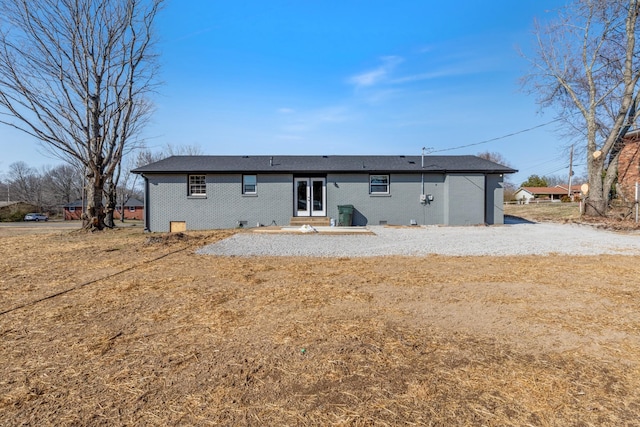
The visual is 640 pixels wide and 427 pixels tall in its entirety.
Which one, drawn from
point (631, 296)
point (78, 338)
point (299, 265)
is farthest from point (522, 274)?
point (78, 338)

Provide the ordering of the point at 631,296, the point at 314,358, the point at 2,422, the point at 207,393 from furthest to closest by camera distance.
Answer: the point at 631,296, the point at 314,358, the point at 207,393, the point at 2,422

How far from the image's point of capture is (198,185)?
50.2ft

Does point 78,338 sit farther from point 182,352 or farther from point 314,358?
point 314,358

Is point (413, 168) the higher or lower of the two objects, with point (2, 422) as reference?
higher

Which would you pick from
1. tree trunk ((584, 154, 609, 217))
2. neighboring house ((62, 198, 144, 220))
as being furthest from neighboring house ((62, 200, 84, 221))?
tree trunk ((584, 154, 609, 217))

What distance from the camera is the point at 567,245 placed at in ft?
28.3

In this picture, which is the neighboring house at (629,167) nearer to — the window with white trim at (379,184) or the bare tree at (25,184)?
the window with white trim at (379,184)

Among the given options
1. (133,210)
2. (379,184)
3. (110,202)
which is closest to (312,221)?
(379,184)

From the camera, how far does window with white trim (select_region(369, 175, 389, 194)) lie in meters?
15.5

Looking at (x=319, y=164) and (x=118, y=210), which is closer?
(x=319, y=164)

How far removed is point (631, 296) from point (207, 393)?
17.7ft

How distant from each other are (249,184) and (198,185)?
2.64 meters

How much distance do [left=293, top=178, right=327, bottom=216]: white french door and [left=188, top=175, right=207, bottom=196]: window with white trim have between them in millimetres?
4737

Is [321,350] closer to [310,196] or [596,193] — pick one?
[310,196]
